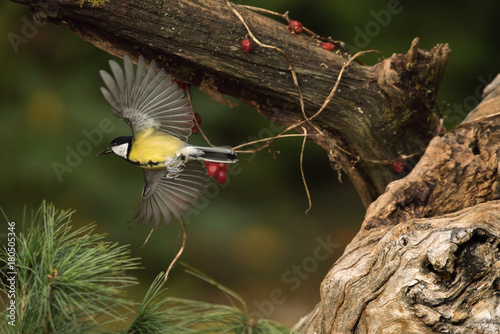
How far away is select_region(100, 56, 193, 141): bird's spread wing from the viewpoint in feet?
3.33

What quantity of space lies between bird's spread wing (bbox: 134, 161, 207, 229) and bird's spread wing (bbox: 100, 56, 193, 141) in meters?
0.08

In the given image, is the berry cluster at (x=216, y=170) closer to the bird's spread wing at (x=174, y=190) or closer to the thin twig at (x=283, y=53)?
the bird's spread wing at (x=174, y=190)

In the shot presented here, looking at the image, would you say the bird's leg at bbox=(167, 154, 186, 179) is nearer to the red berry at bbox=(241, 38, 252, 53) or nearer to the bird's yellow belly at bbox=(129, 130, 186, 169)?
the bird's yellow belly at bbox=(129, 130, 186, 169)

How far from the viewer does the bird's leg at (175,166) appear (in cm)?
104

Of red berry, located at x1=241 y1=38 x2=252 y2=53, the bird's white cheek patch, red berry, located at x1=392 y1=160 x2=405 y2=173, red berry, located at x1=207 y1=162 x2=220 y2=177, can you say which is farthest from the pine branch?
red berry, located at x1=392 y1=160 x2=405 y2=173

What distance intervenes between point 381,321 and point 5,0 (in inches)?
75.4

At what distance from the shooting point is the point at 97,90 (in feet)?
7.31

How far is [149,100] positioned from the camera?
103 centimetres

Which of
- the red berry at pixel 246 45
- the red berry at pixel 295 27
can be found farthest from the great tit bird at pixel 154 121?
the red berry at pixel 295 27

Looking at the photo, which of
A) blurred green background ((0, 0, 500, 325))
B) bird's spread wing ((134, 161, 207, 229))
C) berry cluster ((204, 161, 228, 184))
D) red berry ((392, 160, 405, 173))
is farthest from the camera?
blurred green background ((0, 0, 500, 325))

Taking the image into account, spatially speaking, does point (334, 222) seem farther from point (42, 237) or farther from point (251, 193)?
point (42, 237)

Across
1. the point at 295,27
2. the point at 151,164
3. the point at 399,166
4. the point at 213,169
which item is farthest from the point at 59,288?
the point at 399,166

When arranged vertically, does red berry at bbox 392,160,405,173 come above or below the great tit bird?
above

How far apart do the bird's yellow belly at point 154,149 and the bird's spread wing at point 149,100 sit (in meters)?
0.01
